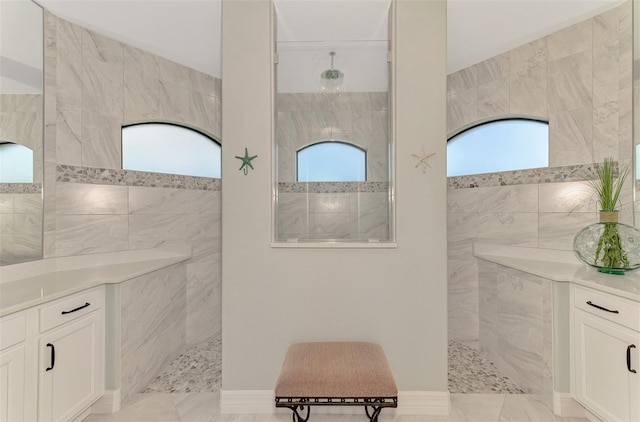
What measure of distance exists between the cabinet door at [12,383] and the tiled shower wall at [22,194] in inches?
30.8

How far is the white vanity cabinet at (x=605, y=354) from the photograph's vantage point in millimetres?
1543

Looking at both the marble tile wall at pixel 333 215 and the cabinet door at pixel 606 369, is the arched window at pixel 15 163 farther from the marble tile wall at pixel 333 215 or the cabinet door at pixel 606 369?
the cabinet door at pixel 606 369

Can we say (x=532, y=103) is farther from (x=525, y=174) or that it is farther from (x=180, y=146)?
(x=180, y=146)

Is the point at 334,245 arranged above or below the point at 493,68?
below

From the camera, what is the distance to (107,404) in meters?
2.08

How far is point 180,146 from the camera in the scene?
3158 mm

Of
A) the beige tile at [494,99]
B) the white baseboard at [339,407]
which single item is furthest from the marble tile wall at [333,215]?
the beige tile at [494,99]

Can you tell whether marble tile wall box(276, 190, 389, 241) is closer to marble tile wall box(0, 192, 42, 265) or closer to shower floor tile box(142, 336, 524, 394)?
shower floor tile box(142, 336, 524, 394)

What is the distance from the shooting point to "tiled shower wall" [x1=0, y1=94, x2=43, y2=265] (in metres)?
1.97

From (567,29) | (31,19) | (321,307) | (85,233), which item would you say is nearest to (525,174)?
(567,29)

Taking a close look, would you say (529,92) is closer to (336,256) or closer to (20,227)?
(336,256)

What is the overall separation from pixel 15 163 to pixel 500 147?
3792mm

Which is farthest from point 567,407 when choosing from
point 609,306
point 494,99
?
point 494,99

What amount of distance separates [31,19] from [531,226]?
4059 millimetres
